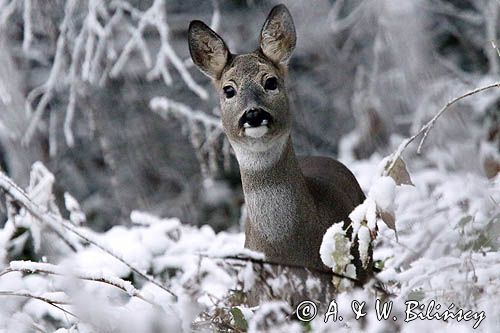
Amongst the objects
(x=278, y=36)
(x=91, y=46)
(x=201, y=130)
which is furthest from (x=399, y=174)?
(x=201, y=130)

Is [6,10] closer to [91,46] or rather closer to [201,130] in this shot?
[91,46]

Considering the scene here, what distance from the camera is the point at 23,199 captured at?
3.63m

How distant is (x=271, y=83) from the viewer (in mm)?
4074

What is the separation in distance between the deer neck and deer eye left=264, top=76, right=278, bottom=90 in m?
0.19

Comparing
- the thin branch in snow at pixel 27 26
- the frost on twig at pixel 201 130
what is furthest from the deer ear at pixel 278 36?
the thin branch in snow at pixel 27 26

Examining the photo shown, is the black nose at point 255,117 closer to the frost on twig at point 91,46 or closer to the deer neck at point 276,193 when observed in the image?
the deer neck at point 276,193

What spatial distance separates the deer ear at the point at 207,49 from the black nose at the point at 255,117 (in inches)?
16.7

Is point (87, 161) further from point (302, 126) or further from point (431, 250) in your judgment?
point (431, 250)

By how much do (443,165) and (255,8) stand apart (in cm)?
244

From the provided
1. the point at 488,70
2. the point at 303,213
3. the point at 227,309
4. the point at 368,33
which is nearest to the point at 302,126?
the point at 368,33

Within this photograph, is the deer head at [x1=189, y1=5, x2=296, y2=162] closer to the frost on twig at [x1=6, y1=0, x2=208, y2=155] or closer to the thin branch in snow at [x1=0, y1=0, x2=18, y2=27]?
the frost on twig at [x1=6, y1=0, x2=208, y2=155]

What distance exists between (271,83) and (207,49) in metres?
0.38

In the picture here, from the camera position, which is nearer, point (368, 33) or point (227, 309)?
point (227, 309)

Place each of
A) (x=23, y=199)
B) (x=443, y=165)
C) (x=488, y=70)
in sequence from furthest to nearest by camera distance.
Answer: (x=488, y=70) → (x=443, y=165) → (x=23, y=199)
